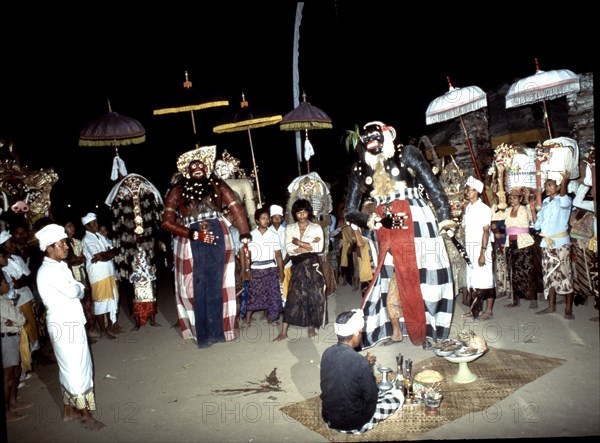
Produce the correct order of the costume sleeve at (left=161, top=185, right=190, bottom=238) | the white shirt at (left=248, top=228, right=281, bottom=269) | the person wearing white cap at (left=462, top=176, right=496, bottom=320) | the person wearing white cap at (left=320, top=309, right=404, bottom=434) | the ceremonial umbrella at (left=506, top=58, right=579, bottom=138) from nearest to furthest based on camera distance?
the person wearing white cap at (left=320, top=309, right=404, bottom=434) → the costume sleeve at (left=161, top=185, right=190, bottom=238) → the person wearing white cap at (left=462, top=176, right=496, bottom=320) → the white shirt at (left=248, top=228, right=281, bottom=269) → the ceremonial umbrella at (left=506, top=58, right=579, bottom=138)

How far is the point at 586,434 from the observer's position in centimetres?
371

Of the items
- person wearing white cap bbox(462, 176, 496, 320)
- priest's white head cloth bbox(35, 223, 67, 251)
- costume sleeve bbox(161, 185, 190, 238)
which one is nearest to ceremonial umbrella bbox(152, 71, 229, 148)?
costume sleeve bbox(161, 185, 190, 238)

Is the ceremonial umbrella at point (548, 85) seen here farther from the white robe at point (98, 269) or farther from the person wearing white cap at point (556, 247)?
the white robe at point (98, 269)

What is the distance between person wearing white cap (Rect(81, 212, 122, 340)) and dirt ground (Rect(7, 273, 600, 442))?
1.36 ft

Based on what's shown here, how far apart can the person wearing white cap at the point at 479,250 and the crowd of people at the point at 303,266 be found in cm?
2

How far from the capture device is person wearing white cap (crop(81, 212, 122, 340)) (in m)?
7.17

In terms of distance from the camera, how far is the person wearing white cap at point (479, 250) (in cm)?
673

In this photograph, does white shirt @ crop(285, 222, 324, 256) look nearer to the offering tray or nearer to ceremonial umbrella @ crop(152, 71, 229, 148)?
the offering tray

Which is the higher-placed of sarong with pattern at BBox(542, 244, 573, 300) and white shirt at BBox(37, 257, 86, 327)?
white shirt at BBox(37, 257, 86, 327)

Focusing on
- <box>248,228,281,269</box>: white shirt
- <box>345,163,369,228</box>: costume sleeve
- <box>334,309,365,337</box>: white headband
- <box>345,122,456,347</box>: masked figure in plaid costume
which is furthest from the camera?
<box>248,228,281,269</box>: white shirt

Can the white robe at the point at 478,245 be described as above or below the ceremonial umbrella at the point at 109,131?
below

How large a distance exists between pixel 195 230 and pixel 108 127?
2.75 metres

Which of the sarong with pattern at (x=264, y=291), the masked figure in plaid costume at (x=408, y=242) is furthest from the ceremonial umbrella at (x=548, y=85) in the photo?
the sarong with pattern at (x=264, y=291)

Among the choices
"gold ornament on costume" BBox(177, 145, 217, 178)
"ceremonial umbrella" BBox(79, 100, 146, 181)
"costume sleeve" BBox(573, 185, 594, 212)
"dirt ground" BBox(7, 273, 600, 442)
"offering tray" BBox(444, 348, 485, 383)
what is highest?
"ceremonial umbrella" BBox(79, 100, 146, 181)
